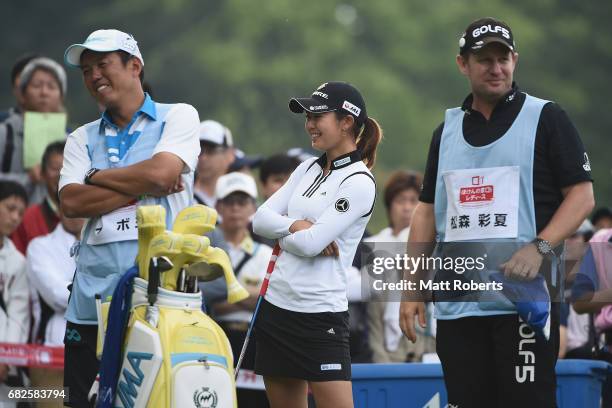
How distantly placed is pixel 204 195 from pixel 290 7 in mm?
20948

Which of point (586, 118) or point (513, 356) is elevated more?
point (586, 118)

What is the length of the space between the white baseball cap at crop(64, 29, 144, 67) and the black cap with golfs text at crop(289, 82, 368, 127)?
870mm

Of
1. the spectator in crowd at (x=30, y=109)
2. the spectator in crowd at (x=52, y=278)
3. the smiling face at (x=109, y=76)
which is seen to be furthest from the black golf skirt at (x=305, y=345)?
the spectator in crowd at (x=30, y=109)

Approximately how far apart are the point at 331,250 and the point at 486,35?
1274 millimetres

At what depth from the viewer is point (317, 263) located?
6.44m

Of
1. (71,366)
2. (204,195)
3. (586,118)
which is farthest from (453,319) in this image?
(586,118)

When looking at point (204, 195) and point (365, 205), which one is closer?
point (365, 205)

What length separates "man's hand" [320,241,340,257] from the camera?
21.1ft

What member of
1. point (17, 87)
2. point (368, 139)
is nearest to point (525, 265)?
point (368, 139)

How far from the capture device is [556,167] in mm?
6168

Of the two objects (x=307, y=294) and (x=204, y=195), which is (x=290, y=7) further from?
(x=307, y=294)

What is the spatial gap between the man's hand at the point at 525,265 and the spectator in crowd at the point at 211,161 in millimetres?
4387

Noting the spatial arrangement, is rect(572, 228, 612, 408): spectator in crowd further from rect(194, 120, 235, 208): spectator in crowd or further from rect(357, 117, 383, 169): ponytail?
rect(194, 120, 235, 208): spectator in crowd
